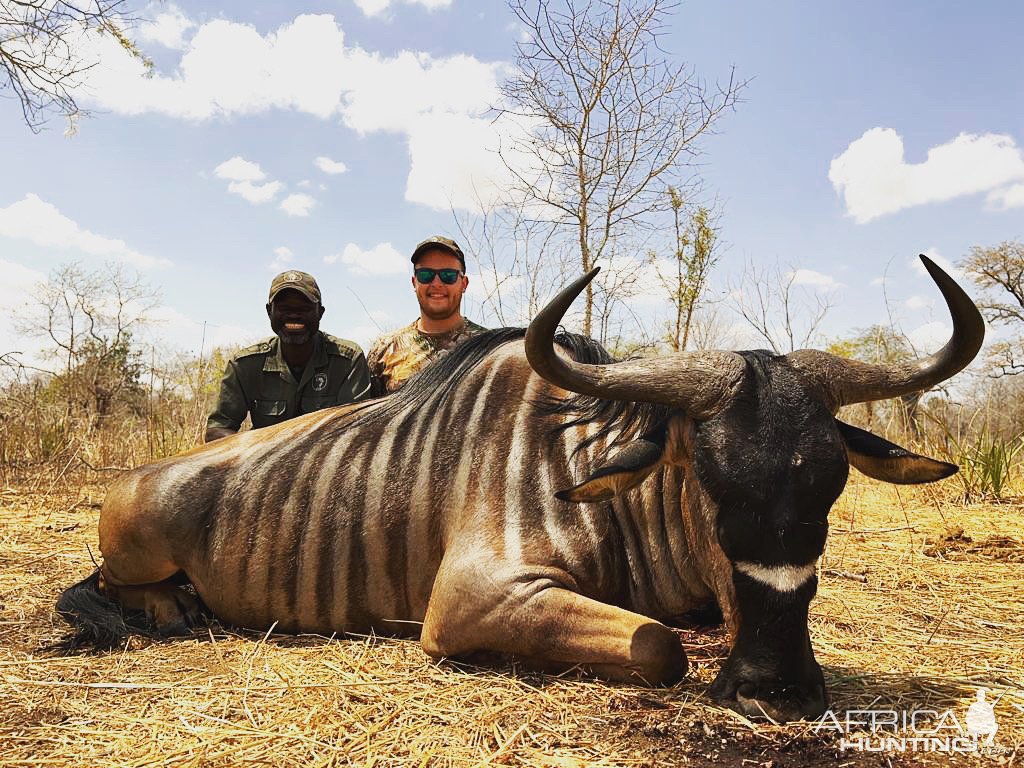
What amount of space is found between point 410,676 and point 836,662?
63.9 inches

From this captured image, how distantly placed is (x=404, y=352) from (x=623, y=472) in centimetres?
378

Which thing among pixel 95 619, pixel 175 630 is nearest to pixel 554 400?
pixel 175 630

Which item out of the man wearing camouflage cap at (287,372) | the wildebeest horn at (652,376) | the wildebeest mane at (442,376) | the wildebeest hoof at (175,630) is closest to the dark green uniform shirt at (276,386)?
the man wearing camouflage cap at (287,372)

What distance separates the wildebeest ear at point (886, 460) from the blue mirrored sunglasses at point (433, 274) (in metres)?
3.73

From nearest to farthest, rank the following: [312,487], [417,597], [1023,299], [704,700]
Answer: [704,700] < [417,597] < [312,487] < [1023,299]

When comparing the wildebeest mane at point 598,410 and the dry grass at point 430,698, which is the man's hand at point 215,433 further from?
the wildebeest mane at point 598,410

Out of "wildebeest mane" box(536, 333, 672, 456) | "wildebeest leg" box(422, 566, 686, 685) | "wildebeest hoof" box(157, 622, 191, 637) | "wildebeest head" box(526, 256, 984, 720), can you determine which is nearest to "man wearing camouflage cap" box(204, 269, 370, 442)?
"wildebeest hoof" box(157, 622, 191, 637)

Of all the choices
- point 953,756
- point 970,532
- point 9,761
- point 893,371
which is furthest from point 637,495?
point 970,532

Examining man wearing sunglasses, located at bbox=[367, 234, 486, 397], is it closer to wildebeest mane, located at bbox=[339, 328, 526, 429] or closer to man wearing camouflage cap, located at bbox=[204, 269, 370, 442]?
man wearing camouflage cap, located at bbox=[204, 269, 370, 442]

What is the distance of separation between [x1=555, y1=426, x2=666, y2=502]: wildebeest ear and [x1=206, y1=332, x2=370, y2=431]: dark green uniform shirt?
3.10m

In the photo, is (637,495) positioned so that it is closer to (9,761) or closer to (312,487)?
(312,487)

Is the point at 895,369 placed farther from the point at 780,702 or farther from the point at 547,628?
the point at 547,628

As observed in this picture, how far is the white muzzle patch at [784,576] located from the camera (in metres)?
2.19

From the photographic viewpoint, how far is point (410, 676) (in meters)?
2.66
